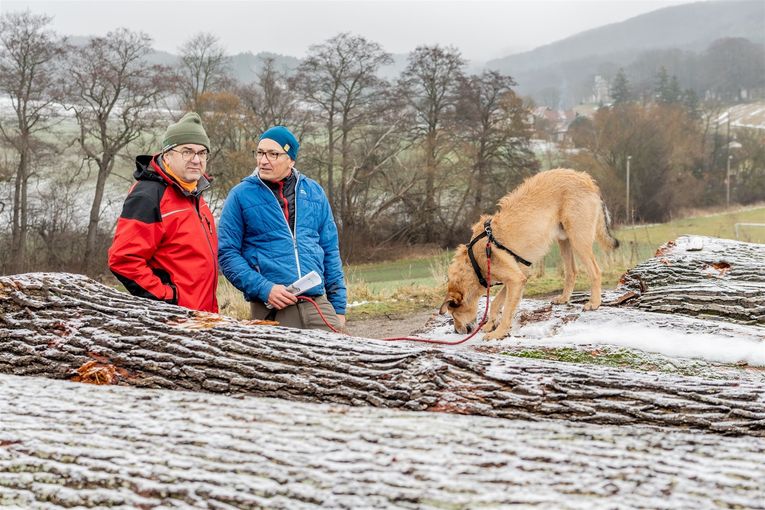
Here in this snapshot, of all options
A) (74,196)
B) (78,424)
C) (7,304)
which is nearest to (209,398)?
(78,424)

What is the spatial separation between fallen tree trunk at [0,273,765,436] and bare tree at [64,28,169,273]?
34.0 m

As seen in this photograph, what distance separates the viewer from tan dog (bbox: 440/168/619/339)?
21.8 feet

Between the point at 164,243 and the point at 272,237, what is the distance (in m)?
0.79

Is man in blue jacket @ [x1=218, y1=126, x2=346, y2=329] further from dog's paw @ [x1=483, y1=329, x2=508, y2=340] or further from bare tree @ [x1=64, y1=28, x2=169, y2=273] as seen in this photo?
bare tree @ [x1=64, y1=28, x2=169, y2=273]

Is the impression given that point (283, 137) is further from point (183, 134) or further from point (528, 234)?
point (528, 234)

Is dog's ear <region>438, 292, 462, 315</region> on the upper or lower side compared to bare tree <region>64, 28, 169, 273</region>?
lower

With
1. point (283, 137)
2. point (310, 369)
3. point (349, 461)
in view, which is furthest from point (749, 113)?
A: point (349, 461)

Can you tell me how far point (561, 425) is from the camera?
2693mm

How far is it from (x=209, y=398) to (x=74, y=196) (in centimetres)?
3957

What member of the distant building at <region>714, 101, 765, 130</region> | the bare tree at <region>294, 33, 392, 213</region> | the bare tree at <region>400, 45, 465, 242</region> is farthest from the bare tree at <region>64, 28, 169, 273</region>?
the distant building at <region>714, 101, 765, 130</region>

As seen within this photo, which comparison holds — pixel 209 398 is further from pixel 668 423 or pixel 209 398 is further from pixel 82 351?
pixel 668 423

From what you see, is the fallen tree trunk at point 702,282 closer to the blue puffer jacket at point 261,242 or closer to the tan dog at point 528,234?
the tan dog at point 528,234

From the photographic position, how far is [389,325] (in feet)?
34.1

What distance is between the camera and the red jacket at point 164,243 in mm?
4035
